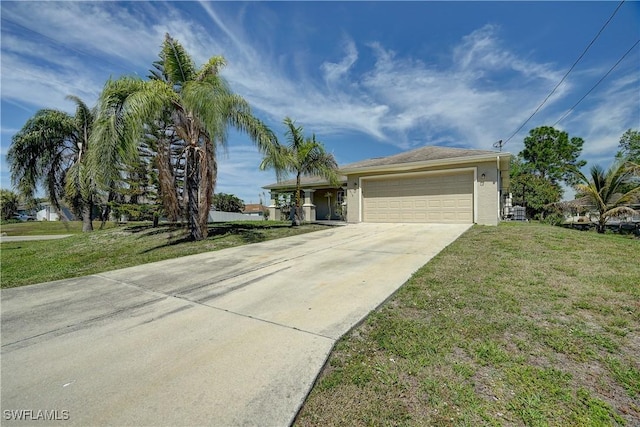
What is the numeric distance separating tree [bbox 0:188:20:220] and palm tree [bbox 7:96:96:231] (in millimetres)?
22535

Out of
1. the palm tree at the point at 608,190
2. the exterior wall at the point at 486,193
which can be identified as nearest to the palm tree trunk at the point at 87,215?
the exterior wall at the point at 486,193

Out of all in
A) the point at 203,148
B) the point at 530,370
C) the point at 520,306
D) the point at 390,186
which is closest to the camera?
the point at 530,370

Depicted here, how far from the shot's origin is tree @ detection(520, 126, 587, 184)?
96.2 feet

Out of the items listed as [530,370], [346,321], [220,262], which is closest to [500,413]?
[530,370]

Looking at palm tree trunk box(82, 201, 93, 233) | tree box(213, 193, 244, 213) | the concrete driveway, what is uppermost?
tree box(213, 193, 244, 213)

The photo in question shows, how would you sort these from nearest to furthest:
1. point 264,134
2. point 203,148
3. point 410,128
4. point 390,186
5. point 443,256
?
1. point 443,256
2. point 203,148
3. point 264,134
4. point 390,186
5. point 410,128

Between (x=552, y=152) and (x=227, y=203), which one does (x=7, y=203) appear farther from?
(x=552, y=152)

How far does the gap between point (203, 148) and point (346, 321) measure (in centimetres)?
749

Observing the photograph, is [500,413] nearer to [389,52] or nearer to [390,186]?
[390,186]

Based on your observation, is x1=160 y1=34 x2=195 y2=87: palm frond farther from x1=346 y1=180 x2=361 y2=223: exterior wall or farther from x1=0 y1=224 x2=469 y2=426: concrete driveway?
x1=346 y1=180 x2=361 y2=223: exterior wall

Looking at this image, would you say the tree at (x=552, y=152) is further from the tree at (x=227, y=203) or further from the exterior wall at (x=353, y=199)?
the tree at (x=227, y=203)

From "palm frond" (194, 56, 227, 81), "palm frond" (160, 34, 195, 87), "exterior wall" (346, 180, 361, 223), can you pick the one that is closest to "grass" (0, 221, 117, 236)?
"palm frond" (160, 34, 195, 87)

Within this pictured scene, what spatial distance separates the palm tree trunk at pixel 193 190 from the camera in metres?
8.46

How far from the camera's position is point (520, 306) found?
10.3 feet
